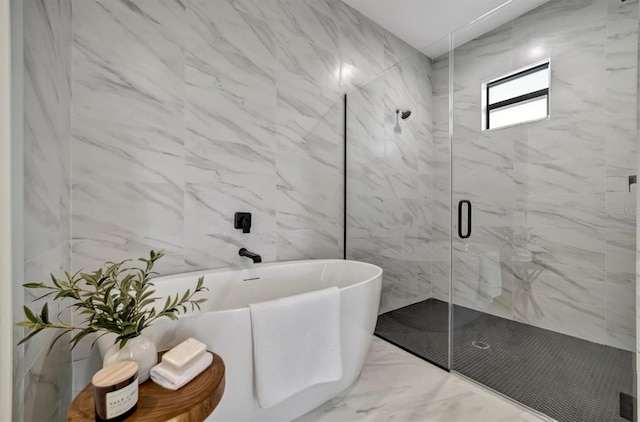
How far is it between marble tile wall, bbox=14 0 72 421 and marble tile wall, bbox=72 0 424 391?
0.12 m

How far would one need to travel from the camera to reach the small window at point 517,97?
71.3 inches

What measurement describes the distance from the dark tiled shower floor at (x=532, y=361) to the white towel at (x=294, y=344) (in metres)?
1.03

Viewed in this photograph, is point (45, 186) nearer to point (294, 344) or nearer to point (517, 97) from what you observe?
point (294, 344)

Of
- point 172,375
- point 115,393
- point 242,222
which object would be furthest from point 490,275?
point 115,393

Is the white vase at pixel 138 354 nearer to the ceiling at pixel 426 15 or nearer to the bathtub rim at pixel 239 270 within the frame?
the bathtub rim at pixel 239 270

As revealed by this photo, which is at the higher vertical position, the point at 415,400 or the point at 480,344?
the point at 480,344

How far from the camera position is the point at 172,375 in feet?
2.87

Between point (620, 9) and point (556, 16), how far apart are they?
0.34m

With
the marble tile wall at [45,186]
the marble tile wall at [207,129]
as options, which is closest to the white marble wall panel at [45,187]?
the marble tile wall at [45,186]

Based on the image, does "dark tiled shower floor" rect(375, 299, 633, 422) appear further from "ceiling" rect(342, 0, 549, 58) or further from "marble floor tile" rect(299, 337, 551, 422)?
"ceiling" rect(342, 0, 549, 58)

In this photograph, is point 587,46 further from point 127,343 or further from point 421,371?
point 127,343

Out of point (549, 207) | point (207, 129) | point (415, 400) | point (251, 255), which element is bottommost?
point (415, 400)

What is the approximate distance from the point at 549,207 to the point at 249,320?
1865 mm

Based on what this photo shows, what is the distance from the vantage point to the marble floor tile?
1473 mm
